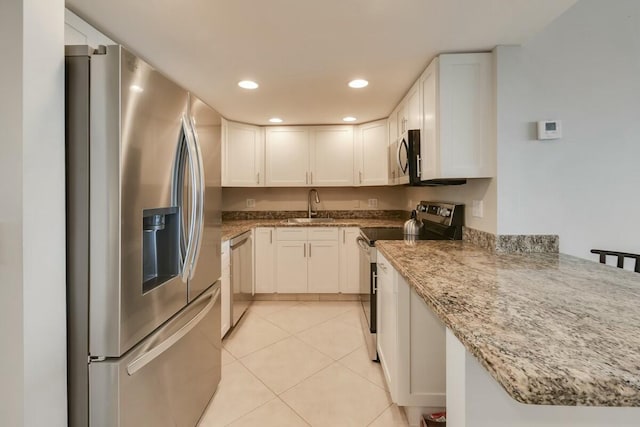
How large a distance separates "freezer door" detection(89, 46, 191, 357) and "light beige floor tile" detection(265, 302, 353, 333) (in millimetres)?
1831

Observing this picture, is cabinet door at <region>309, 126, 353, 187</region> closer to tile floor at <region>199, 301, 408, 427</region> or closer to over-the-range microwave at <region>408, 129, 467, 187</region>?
over-the-range microwave at <region>408, 129, 467, 187</region>

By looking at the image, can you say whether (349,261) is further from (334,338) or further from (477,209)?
(477,209)

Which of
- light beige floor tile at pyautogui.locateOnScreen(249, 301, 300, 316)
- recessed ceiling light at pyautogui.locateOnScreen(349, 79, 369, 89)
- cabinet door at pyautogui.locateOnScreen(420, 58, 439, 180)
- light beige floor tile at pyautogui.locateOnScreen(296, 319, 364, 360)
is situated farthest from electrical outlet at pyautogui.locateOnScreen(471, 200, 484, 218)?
light beige floor tile at pyautogui.locateOnScreen(249, 301, 300, 316)

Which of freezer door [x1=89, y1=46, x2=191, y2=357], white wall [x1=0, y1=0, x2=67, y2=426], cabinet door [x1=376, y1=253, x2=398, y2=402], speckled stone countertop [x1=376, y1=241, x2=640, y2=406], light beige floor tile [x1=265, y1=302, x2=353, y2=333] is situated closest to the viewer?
speckled stone countertop [x1=376, y1=241, x2=640, y2=406]

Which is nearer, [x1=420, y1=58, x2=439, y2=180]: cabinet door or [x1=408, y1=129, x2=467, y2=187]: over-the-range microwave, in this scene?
[x1=420, y1=58, x2=439, y2=180]: cabinet door

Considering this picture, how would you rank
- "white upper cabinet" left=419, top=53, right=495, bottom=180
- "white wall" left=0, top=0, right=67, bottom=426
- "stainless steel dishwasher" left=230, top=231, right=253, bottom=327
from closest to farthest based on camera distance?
1. "white wall" left=0, top=0, right=67, bottom=426
2. "white upper cabinet" left=419, top=53, right=495, bottom=180
3. "stainless steel dishwasher" left=230, top=231, right=253, bottom=327

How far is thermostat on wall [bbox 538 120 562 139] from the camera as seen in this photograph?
165cm

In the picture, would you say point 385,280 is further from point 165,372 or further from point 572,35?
point 572,35

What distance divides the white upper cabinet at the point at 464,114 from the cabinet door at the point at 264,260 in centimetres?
218

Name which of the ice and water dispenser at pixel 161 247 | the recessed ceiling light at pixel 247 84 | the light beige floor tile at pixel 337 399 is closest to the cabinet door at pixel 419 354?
the light beige floor tile at pixel 337 399

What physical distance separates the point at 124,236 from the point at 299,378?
154 cm

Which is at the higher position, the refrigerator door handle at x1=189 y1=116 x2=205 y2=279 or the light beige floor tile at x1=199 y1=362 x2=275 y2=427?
the refrigerator door handle at x1=189 y1=116 x2=205 y2=279

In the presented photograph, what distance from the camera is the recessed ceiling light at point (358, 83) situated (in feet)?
7.30

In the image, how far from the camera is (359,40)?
1624 mm
